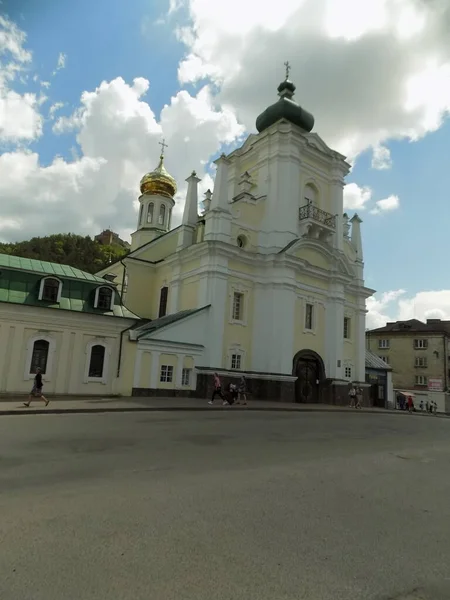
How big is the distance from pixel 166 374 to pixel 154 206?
25923 millimetres

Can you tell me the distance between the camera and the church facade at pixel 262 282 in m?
25.7

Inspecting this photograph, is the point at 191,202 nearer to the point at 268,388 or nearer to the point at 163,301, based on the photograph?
the point at 163,301

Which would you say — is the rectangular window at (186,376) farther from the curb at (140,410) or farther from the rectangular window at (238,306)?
the curb at (140,410)

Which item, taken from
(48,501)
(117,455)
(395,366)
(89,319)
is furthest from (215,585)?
(395,366)

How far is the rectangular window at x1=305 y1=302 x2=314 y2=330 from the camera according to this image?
31.0 meters

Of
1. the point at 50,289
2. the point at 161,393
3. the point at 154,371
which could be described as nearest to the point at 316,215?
the point at 154,371

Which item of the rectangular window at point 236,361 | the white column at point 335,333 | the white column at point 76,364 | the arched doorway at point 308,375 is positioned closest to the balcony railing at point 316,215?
the white column at point 335,333

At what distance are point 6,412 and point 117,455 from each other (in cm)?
754

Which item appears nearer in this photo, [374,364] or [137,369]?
[137,369]

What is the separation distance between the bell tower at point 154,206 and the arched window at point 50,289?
72.9ft

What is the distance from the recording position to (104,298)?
24297mm

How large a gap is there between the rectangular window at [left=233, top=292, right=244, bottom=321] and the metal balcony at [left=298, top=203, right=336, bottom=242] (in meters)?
7.11

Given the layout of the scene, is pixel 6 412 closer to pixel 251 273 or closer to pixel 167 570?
pixel 167 570

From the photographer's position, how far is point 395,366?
193ft
